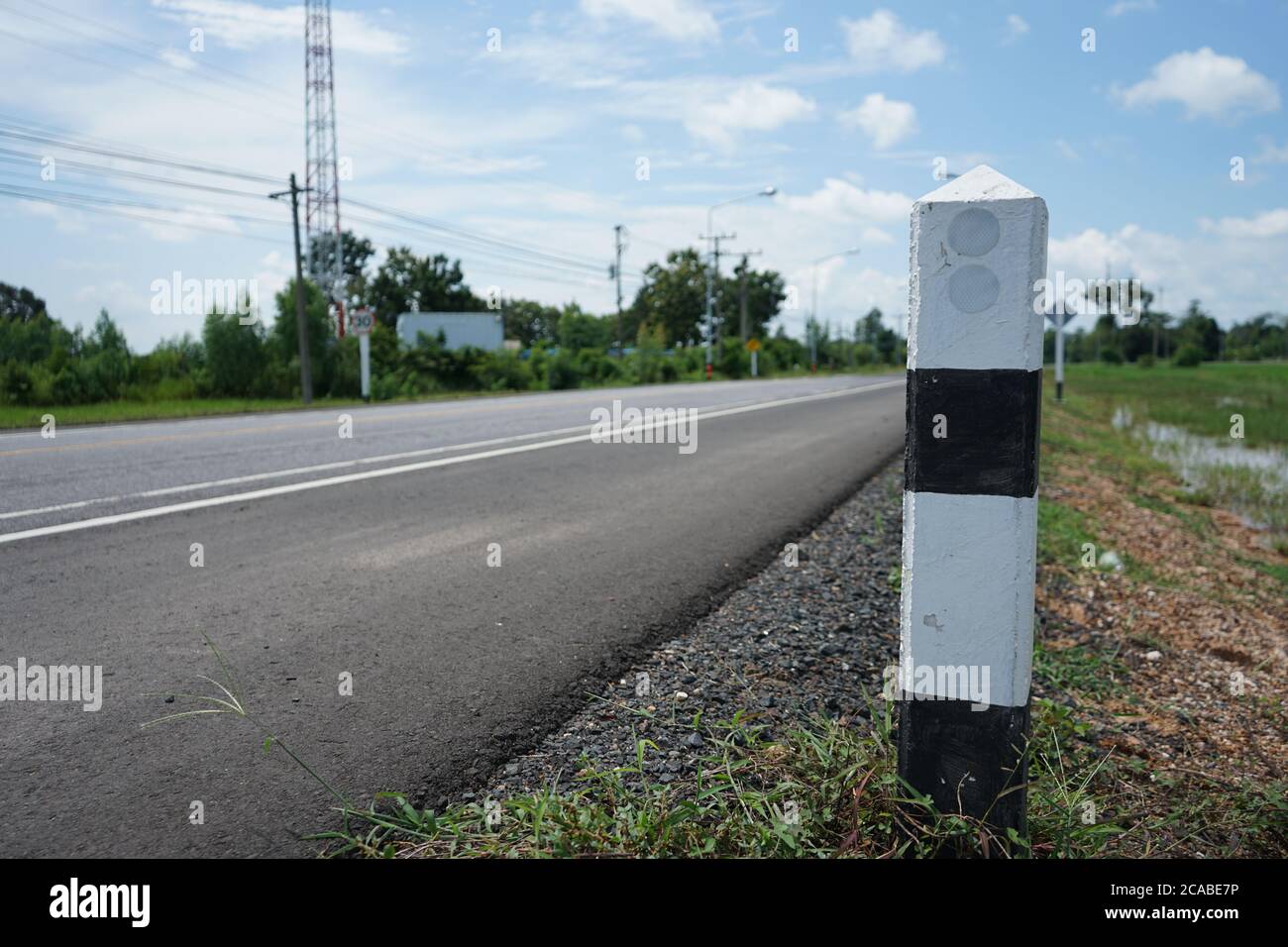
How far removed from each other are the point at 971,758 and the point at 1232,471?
15074 mm

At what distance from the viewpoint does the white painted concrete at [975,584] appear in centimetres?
182

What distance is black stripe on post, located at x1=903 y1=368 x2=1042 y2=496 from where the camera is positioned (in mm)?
1771

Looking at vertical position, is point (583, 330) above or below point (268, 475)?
above

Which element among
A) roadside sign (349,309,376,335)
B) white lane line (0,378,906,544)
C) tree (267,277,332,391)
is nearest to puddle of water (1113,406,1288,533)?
white lane line (0,378,906,544)

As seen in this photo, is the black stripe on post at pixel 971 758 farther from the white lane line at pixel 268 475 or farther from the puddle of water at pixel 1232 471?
the puddle of water at pixel 1232 471

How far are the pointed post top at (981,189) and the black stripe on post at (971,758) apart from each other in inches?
39.6

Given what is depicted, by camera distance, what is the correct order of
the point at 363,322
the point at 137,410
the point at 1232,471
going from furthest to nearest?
the point at 363,322, the point at 137,410, the point at 1232,471

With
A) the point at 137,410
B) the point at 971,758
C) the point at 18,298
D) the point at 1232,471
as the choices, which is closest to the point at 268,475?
the point at 971,758

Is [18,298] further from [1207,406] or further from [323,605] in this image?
[323,605]

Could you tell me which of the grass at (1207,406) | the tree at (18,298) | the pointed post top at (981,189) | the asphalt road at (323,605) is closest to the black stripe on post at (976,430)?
the pointed post top at (981,189)

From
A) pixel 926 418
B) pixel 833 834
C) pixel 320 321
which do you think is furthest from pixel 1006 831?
pixel 320 321

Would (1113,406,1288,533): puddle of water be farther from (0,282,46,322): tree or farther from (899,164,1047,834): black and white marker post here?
(0,282,46,322): tree

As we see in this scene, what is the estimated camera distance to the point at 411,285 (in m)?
87.7

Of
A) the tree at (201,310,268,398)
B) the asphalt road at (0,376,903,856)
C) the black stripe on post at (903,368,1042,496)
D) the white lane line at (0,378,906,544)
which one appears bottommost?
the asphalt road at (0,376,903,856)
